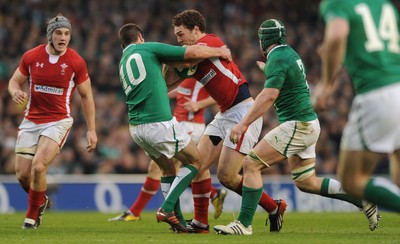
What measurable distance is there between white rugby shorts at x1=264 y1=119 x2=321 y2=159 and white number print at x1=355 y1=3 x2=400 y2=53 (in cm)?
292

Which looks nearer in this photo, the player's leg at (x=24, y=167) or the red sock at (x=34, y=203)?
the red sock at (x=34, y=203)

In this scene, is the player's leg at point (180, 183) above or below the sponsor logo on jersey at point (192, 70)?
below

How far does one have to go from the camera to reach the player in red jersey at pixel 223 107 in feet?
32.6

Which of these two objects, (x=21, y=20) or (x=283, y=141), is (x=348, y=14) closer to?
(x=283, y=141)

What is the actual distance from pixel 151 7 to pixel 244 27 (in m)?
2.74

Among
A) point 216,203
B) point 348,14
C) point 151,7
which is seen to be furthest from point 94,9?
point 348,14

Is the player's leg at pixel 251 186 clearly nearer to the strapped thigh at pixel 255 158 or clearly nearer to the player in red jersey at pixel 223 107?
the strapped thigh at pixel 255 158

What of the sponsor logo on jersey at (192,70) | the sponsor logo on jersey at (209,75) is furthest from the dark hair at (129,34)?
the sponsor logo on jersey at (209,75)

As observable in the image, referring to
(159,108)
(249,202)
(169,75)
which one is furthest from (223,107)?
(249,202)

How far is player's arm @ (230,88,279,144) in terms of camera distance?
29.1 feet

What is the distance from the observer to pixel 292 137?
31.5ft

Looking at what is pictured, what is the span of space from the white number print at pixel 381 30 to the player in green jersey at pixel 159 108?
Result: 3.00 metres

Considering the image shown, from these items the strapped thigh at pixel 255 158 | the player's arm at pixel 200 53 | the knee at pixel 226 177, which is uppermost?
the player's arm at pixel 200 53

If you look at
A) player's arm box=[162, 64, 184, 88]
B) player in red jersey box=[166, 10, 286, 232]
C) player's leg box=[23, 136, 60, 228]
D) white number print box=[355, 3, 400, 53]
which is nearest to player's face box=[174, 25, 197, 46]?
player in red jersey box=[166, 10, 286, 232]
